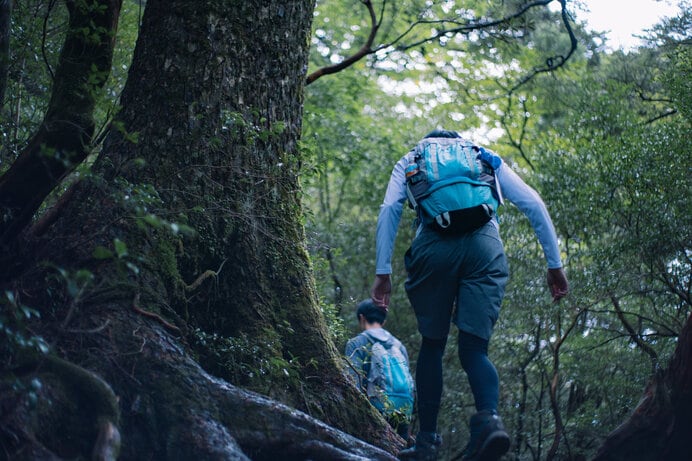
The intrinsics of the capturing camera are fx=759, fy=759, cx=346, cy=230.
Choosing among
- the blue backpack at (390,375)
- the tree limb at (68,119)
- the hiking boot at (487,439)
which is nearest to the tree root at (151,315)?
the tree limb at (68,119)

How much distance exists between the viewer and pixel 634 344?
355 inches

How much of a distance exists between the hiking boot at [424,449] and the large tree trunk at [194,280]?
27 centimetres

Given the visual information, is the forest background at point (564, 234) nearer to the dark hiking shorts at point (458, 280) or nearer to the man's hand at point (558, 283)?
the dark hiking shorts at point (458, 280)

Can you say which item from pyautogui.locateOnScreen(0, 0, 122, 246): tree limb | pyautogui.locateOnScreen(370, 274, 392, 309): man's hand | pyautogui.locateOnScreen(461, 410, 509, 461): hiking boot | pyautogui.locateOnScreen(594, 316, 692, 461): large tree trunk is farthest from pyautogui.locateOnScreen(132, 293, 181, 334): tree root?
pyautogui.locateOnScreen(594, 316, 692, 461): large tree trunk

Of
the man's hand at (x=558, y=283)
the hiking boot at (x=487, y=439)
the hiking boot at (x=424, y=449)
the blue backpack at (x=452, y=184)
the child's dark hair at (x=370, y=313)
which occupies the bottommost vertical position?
the hiking boot at (x=424, y=449)

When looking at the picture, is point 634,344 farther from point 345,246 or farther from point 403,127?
point 403,127

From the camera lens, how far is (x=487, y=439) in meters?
3.84

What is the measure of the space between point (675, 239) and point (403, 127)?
9.53 meters

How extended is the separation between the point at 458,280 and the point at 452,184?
1.80 ft

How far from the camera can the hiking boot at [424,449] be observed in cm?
419

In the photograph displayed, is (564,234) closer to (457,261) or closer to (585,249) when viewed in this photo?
(585,249)

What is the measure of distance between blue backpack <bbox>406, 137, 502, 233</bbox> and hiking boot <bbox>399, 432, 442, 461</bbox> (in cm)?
117

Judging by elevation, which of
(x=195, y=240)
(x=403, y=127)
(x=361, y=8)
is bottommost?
(x=195, y=240)

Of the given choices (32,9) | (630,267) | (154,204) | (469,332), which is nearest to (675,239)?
(630,267)
